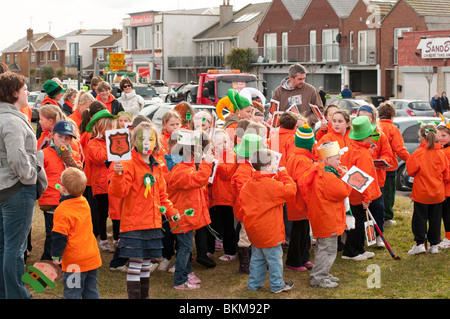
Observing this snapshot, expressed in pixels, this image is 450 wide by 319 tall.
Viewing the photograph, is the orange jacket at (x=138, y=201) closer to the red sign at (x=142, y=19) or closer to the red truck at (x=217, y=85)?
the red truck at (x=217, y=85)

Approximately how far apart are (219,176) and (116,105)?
113 inches

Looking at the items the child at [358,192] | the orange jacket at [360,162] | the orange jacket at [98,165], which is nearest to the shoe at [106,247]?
the orange jacket at [98,165]

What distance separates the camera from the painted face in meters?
5.66

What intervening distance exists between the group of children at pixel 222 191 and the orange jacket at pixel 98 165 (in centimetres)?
1

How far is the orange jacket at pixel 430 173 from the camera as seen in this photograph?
7539 mm

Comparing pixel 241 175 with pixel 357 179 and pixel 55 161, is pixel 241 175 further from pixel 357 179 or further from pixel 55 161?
pixel 55 161

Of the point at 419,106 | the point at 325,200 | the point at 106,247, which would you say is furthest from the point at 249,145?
the point at 419,106

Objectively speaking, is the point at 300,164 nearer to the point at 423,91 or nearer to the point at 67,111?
the point at 67,111

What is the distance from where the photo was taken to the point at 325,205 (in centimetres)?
636

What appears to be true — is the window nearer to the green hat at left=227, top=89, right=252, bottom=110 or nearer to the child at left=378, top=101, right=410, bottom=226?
the child at left=378, top=101, right=410, bottom=226

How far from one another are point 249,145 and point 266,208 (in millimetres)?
657

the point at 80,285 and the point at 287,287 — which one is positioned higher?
the point at 80,285

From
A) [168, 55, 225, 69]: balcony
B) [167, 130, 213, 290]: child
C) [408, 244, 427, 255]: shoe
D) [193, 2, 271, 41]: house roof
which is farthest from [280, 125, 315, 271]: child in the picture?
[168, 55, 225, 69]: balcony

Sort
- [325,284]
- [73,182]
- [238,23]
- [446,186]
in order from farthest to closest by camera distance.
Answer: [238,23] → [446,186] → [325,284] → [73,182]
